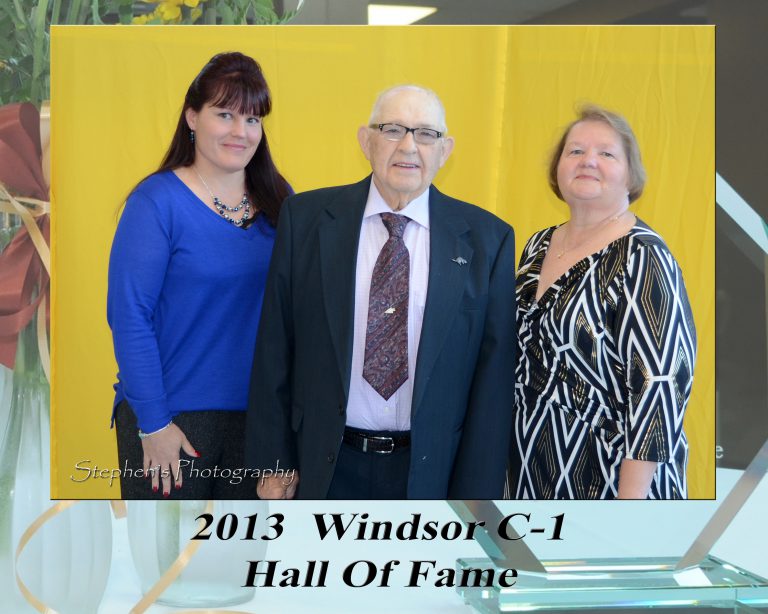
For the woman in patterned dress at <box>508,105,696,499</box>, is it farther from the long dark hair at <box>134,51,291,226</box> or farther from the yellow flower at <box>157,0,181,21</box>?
the yellow flower at <box>157,0,181,21</box>

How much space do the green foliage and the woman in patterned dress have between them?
3.62 ft

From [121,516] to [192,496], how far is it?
0.22 meters

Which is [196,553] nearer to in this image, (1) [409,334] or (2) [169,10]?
(1) [409,334]

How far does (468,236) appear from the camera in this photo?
97.0 inches

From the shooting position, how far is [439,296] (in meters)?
2.42

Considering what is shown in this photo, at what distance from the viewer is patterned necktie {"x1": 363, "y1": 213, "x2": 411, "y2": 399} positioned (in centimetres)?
245

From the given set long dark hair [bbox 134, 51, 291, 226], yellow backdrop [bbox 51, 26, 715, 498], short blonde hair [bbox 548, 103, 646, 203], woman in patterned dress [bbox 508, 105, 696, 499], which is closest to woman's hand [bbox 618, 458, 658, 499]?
woman in patterned dress [bbox 508, 105, 696, 499]

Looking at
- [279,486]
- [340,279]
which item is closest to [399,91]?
[340,279]

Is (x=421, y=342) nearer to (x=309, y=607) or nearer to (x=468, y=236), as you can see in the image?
(x=468, y=236)

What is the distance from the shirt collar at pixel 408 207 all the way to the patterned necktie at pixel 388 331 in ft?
0.35

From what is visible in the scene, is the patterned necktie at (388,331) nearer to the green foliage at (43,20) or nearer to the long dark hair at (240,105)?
the long dark hair at (240,105)

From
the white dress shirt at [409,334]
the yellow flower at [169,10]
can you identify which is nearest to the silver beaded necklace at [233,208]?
the white dress shirt at [409,334]

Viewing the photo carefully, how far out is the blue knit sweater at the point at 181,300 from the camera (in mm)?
2422

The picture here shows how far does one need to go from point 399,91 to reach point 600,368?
93cm
